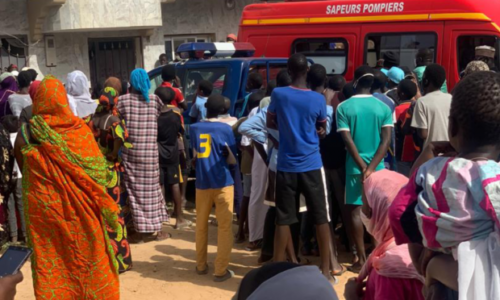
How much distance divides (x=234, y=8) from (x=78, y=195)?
43.3ft

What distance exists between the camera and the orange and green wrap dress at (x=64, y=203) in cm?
431

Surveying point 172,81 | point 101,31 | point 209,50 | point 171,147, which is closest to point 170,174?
point 171,147

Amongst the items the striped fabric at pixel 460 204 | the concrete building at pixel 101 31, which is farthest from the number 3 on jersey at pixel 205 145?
the concrete building at pixel 101 31

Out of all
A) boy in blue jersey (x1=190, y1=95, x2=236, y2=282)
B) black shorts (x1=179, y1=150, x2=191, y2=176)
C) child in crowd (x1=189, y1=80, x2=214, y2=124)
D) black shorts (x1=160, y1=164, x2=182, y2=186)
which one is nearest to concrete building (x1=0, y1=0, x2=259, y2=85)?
black shorts (x1=179, y1=150, x2=191, y2=176)

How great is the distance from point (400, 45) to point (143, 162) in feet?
13.7

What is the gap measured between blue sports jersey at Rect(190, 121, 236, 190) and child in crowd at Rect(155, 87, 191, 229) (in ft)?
5.12

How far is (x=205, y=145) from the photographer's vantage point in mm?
5633

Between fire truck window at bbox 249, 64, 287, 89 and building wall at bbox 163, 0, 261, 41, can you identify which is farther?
building wall at bbox 163, 0, 261, 41

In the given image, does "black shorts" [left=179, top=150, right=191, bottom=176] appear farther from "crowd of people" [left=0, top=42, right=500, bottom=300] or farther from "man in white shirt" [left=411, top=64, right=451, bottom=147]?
"man in white shirt" [left=411, top=64, right=451, bottom=147]

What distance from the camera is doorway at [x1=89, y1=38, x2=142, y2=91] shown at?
1536 cm

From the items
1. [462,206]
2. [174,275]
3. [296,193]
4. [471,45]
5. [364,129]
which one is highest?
[471,45]

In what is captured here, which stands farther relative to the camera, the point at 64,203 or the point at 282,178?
the point at 282,178

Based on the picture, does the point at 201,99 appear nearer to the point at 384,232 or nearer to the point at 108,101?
the point at 108,101

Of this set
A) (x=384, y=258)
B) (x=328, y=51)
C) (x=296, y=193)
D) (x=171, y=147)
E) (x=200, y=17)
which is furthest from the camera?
(x=200, y=17)
